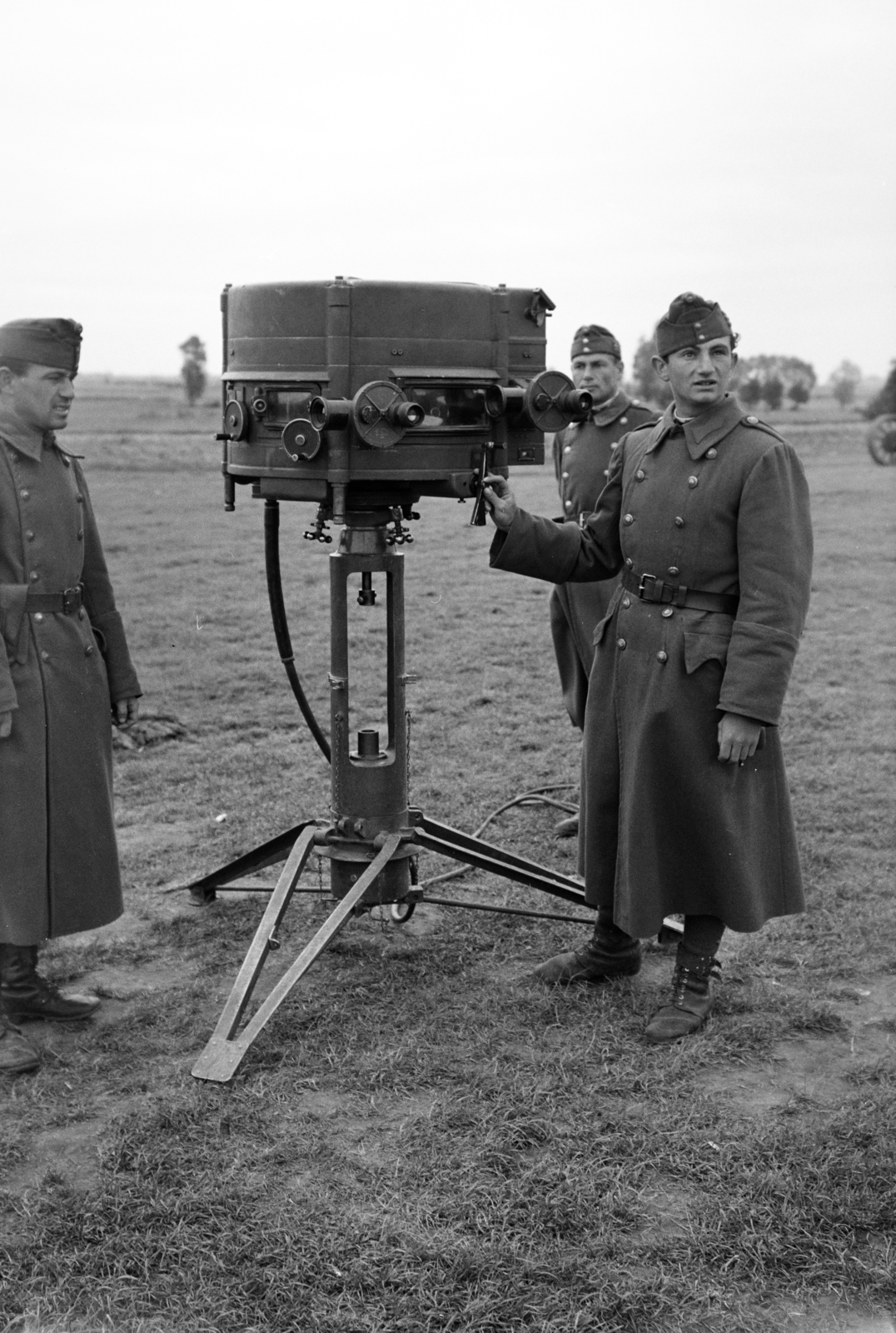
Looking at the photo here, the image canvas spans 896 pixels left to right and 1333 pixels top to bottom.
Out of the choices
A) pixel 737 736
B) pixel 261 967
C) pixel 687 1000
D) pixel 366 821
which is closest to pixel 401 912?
pixel 366 821

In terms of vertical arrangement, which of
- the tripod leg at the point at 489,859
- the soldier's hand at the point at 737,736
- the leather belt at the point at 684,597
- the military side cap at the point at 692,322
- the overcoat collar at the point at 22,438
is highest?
the military side cap at the point at 692,322

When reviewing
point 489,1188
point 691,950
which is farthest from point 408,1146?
point 691,950

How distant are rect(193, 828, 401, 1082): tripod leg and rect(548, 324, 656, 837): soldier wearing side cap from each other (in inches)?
73.2

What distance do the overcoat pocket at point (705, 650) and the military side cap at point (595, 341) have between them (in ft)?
8.42

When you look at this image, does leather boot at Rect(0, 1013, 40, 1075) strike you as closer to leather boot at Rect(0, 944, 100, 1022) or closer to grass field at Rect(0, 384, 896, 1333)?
grass field at Rect(0, 384, 896, 1333)

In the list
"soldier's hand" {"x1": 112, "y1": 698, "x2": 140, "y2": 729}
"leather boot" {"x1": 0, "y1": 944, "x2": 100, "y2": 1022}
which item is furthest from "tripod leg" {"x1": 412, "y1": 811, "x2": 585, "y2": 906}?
"leather boot" {"x1": 0, "y1": 944, "x2": 100, "y2": 1022}

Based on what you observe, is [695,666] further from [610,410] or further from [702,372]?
[610,410]

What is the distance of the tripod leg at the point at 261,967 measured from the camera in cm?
420

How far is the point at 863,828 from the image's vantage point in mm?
6566

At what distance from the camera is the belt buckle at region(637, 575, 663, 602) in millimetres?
4469

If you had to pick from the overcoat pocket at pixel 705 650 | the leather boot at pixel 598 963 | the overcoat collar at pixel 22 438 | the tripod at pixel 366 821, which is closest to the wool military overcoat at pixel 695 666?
the overcoat pocket at pixel 705 650

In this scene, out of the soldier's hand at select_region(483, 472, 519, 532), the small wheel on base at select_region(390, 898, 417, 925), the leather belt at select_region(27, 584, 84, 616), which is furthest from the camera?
the small wheel on base at select_region(390, 898, 417, 925)

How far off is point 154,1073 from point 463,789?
2985 mm

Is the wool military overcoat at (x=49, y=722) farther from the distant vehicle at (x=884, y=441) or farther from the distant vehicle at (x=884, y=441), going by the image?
the distant vehicle at (x=884, y=441)
